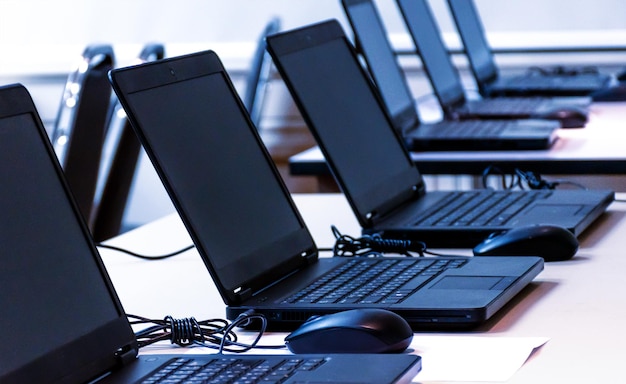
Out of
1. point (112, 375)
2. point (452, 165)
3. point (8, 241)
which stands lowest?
point (452, 165)

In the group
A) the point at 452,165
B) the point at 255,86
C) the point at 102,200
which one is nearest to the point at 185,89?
the point at 452,165

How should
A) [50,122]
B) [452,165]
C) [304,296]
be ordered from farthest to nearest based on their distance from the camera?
[50,122] < [452,165] < [304,296]

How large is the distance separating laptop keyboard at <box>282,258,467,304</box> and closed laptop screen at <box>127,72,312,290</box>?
0.08m

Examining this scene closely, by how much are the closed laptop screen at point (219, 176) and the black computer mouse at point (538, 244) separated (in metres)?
0.26

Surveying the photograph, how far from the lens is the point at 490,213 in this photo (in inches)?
72.2

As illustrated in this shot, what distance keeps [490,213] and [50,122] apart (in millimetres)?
3913

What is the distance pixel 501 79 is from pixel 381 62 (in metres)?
1.39

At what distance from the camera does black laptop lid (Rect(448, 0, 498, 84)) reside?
11.9 ft

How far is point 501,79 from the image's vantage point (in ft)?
13.0

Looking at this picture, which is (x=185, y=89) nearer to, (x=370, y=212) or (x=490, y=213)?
(x=370, y=212)

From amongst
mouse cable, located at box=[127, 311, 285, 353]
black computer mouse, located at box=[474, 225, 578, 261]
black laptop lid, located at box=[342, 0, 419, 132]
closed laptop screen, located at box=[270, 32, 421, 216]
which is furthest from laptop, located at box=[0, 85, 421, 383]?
black laptop lid, located at box=[342, 0, 419, 132]

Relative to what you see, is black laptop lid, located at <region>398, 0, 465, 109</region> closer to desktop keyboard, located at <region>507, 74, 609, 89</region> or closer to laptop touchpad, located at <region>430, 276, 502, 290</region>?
desktop keyboard, located at <region>507, 74, 609, 89</region>

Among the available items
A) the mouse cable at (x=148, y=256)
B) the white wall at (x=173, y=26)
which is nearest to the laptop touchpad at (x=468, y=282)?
the mouse cable at (x=148, y=256)

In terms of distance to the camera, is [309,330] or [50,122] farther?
[50,122]
